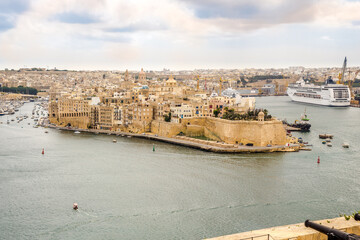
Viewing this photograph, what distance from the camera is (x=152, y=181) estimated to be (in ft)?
43.6

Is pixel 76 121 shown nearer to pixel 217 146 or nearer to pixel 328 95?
pixel 217 146

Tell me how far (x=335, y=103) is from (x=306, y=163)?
2950cm

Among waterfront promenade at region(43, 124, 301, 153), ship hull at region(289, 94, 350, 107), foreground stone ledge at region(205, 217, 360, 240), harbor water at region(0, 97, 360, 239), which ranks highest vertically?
foreground stone ledge at region(205, 217, 360, 240)

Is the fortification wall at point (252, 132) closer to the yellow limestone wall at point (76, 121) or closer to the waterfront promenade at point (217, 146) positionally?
the waterfront promenade at point (217, 146)

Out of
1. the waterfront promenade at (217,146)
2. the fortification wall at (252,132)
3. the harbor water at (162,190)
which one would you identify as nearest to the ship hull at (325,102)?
the harbor water at (162,190)

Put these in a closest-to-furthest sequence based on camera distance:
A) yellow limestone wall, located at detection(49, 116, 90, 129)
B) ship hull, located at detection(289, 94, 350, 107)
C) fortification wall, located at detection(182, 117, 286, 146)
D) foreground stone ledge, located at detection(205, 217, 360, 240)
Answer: foreground stone ledge, located at detection(205, 217, 360, 240) < fortification wall, located at detection(182, 117, 286, 146) < yellow limestone wall, located at detection(49, 116, 90, 129) < ship hull, located at detection(289, 94, 350, 107)

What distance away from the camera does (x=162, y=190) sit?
40.3 feet

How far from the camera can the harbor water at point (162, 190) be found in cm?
965

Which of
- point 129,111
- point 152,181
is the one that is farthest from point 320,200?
point 129,111

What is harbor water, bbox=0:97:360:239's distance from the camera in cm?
965

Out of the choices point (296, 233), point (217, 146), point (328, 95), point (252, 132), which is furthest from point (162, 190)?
point (328, 95)

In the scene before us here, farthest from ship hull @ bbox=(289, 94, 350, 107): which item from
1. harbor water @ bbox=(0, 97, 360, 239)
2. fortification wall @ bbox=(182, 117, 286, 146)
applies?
fortification wall @ bbox=(182, 117, 286, 146)

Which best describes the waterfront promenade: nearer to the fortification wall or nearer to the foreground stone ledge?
the fortification wall

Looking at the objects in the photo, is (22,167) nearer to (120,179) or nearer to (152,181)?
(120,179)
